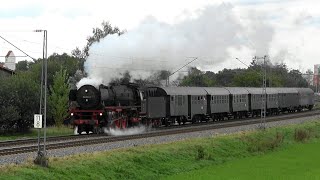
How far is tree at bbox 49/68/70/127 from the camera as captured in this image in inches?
1914

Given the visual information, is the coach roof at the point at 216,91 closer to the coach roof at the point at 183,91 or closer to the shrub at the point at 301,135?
the coach roof at the point at 183,91

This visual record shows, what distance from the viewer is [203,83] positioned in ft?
318

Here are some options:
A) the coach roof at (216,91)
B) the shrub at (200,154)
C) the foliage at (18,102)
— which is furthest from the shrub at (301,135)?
the foliage at (18,102)

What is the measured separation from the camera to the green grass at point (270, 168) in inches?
851

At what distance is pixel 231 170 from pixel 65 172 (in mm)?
8021

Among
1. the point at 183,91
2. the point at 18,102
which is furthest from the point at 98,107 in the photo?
the point at 183,91

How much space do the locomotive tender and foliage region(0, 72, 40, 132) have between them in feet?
29.7

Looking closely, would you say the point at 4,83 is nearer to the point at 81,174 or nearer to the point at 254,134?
the point at 254,134

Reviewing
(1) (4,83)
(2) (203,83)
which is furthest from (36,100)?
(2) (203,83)

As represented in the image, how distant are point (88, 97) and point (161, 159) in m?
11.4

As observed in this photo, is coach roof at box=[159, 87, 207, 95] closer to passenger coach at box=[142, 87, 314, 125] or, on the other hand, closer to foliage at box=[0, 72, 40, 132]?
passenger coach at box=[142, 87, 314, 125]

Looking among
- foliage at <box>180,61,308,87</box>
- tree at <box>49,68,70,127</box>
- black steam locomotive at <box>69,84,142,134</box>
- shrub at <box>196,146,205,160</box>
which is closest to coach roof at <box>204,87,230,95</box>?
foliage at <box>180,61,308,87</box>

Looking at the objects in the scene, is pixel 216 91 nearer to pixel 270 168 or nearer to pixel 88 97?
pixel 88 97

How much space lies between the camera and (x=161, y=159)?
81.7 ft
